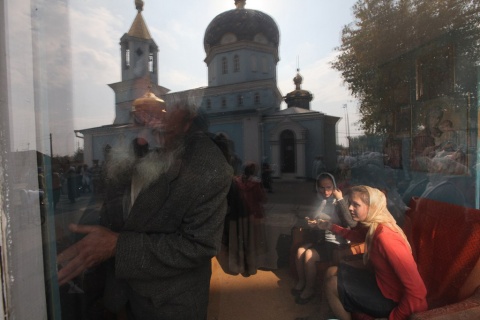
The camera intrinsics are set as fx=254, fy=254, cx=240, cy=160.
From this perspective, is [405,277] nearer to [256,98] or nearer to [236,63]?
[256,98]

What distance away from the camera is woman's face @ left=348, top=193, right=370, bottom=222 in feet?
5.08

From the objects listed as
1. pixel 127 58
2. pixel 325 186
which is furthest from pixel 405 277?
pixel 127 58

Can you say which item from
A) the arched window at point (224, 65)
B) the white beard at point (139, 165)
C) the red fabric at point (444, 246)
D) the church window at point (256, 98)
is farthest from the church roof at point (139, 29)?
the red fabric at point (444, 246)

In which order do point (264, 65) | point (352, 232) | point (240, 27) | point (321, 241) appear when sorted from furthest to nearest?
point (321, 241) < point (352, 232) < point (264, 65) < point (240, 27)

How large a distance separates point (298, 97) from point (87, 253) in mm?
1343

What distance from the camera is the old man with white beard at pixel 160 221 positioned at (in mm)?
1033

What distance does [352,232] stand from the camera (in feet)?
5.62

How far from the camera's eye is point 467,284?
1.38 m

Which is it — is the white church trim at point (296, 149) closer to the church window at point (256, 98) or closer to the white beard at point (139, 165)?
the church window at point (256, 98)

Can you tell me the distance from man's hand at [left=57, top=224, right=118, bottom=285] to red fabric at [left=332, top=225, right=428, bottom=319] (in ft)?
4.62

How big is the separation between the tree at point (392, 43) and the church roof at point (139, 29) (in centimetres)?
102

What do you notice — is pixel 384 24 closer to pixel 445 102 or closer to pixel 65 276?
pixel 445 102

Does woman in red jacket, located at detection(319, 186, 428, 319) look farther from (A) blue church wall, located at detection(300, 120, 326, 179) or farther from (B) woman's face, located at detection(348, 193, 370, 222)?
(A) blue church wall, located at detection(300, 120, 326, 179)

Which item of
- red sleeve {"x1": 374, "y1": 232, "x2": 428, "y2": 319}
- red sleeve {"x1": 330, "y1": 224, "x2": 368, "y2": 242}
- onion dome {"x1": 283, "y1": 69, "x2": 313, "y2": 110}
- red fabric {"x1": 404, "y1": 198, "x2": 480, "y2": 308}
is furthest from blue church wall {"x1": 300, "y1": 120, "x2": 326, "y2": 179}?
red fabric {"x1": 404, "y1": 198, "x2": 480, "y2": 308}
